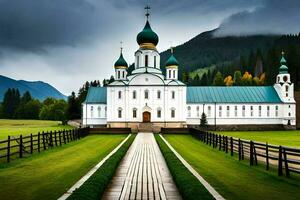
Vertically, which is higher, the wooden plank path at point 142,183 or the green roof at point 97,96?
the green roof at point 97,96

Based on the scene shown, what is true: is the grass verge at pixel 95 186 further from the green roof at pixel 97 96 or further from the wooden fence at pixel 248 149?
the green roof at pixel 97 96

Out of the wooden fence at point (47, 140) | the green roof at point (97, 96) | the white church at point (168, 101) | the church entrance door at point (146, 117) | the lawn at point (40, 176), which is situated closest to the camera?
A: the lawn at point (40, 176)

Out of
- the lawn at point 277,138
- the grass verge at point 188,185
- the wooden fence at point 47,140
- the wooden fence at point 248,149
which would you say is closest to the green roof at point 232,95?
the lawn at point 277,138

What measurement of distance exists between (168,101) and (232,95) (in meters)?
16.2

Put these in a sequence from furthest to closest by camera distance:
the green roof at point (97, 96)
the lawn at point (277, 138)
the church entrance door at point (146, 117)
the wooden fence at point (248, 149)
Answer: the green roof at point (97, 96), the church entrance door at point (146, 117), the lawn at point (277, 138), the wooden fence at point (248, 149)

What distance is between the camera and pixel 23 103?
143375 millimetres

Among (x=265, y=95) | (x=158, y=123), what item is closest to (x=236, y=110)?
(x=265, y=95)

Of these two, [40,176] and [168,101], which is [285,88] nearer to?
[168,101]

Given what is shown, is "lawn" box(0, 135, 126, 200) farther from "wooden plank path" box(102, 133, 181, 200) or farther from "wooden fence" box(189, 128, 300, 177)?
"wooden fence" box(189, 128, 300, 177)

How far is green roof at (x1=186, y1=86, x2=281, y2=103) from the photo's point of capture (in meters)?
70.9

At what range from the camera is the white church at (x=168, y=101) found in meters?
63.3

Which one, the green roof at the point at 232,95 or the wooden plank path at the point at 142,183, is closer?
the wooden plank path at the point at 142,183

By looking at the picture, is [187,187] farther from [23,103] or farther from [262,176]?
[23,103]

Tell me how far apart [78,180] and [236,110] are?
201ft
